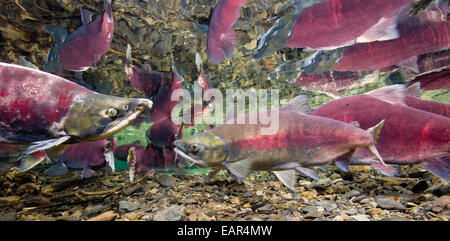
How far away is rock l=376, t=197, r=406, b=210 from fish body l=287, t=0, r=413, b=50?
232 cm

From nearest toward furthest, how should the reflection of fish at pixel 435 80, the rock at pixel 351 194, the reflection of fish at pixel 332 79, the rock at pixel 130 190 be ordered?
the rock at pixel 351 194, the rock at pixel 130 190, the reflection of fish at pixel 332 79, the reflection of fish at pixel 435 80

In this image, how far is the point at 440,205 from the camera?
2.79 m

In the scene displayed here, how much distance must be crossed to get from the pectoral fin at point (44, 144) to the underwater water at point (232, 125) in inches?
1.5

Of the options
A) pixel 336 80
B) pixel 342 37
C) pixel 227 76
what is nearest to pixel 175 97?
pixel 342 37

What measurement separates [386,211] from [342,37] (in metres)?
2.41

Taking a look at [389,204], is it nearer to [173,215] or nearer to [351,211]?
[351,211]

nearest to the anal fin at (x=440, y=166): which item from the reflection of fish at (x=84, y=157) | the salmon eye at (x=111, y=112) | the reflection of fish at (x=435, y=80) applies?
the salmon eye at (x=111, y=112)

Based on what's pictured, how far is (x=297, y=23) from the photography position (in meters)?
3.19

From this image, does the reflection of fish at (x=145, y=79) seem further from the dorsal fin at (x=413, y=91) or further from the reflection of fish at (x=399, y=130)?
the dorsal fin at (x=413, y=91)

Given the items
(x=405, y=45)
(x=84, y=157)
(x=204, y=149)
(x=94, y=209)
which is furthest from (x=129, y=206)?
(x=405, y=45)

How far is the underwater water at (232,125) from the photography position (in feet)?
8.01

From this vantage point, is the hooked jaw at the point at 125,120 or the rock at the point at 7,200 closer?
the hooked jaw at the point at 125,120
